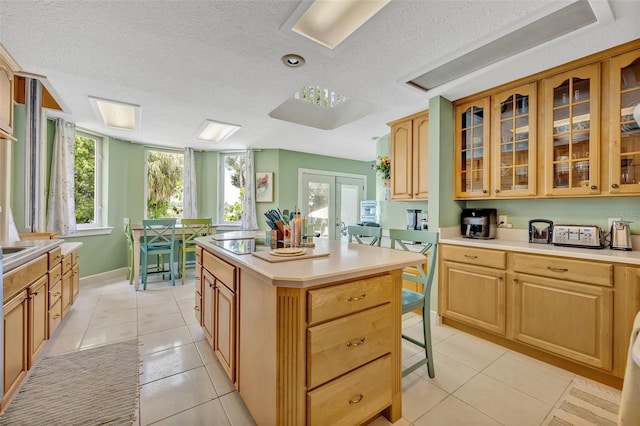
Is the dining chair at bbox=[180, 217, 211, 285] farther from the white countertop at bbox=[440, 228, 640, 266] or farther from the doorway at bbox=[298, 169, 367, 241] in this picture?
the white countertop at bbox=[440, 228, 640, 266]

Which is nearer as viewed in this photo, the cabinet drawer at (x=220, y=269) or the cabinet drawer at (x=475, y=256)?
the cabinet drawer at (x=220, y=269)

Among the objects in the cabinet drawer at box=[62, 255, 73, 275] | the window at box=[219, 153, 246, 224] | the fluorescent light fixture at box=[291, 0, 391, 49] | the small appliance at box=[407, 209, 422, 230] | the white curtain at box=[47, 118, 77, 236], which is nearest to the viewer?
the fluorescent light fixture at box=[291, 0, 391, 49]

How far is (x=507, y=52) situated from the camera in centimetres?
206

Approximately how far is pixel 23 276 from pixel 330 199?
195 inches

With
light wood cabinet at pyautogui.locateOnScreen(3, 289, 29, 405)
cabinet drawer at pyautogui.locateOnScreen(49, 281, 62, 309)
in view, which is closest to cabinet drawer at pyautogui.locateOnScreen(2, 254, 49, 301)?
light wood cabinet at pyautogui.locateOnScreen(3, 289, 29, 405)

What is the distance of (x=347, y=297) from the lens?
130cm

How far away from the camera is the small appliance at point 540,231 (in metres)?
2.44

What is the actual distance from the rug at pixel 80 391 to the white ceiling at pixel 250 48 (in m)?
2.34

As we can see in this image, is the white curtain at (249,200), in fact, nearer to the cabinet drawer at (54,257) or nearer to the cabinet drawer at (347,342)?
the cabinet drawer at (54,257)

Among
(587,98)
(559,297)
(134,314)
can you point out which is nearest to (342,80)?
(587,98)

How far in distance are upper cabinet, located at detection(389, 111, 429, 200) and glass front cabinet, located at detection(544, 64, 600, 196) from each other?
1.07 m

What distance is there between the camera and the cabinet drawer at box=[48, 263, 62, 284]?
2.27 m

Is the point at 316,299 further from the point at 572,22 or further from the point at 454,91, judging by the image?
the point at 454,91

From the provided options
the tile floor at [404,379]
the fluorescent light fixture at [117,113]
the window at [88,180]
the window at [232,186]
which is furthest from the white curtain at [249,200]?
the tile floor at [404,379]
